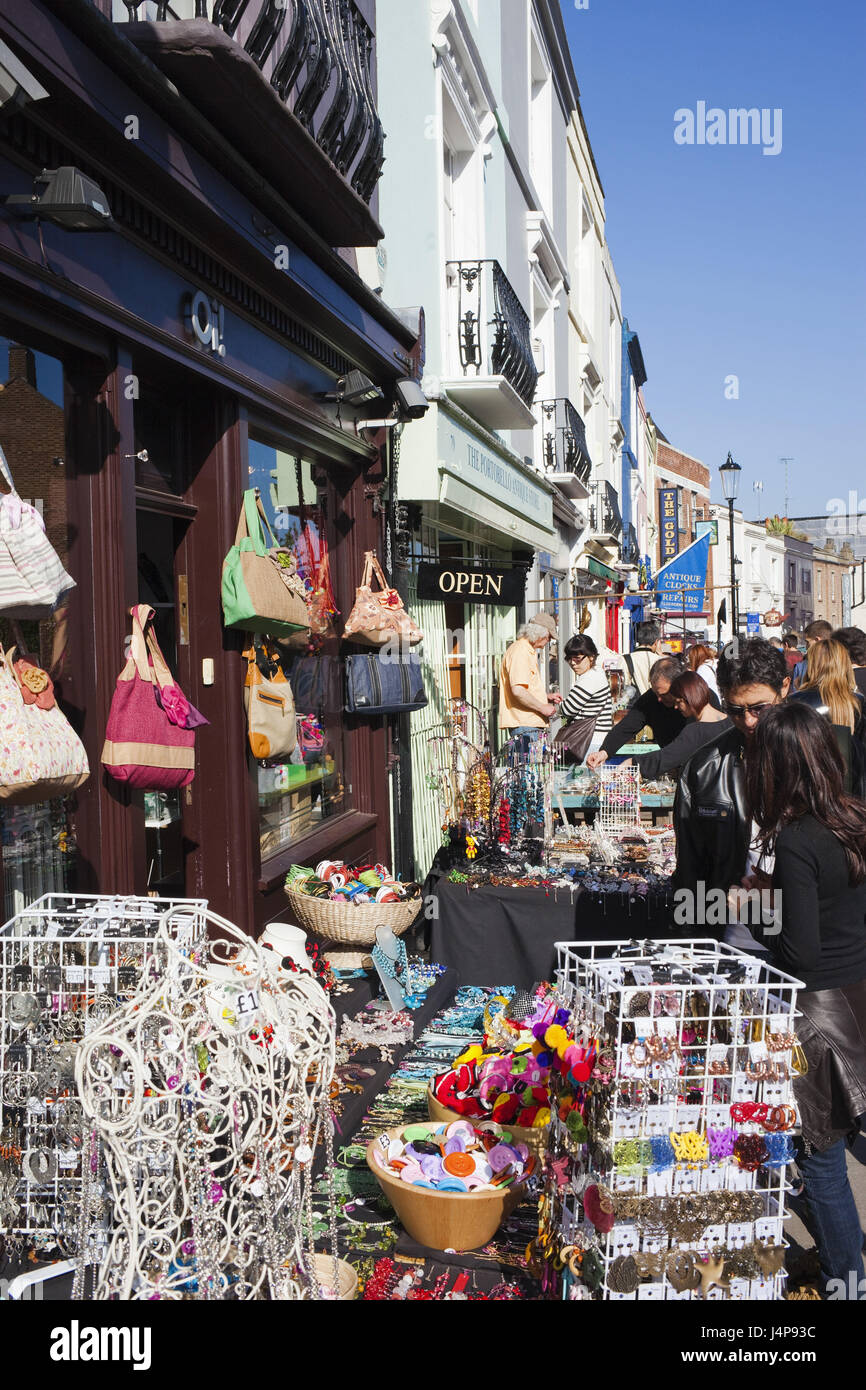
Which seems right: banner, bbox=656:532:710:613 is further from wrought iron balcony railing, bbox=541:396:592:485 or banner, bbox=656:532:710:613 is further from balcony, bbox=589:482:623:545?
wrought iron balcony railing, bbox=541:396:592:485

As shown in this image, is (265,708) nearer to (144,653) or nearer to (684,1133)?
(144,653)

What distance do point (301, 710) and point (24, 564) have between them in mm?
3571

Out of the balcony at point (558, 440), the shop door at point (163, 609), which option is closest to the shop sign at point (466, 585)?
the shop door at point (163, 609)

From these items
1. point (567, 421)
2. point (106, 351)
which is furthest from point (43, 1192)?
point (567, 421)

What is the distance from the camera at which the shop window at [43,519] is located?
A: 368cm

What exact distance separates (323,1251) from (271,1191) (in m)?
1.04

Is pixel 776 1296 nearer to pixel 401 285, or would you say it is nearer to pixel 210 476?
pixel 210 476

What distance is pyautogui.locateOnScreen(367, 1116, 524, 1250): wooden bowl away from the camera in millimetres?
3549

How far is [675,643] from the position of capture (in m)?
29.1

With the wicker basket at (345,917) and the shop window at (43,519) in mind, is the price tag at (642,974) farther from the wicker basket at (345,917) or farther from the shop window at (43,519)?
the wicker basket at (345,917)

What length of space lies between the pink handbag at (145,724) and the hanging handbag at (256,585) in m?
0.91

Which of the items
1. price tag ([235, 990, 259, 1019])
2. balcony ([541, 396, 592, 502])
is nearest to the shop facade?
price tag ([235, 990, 259, 1019])
